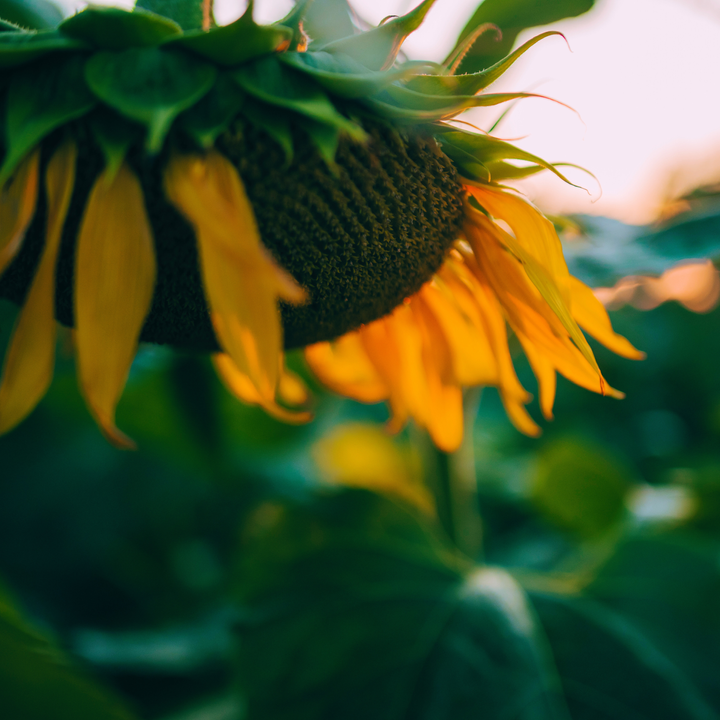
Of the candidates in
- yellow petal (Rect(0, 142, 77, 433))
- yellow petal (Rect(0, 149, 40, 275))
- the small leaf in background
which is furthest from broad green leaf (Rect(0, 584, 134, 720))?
the small leaf in background

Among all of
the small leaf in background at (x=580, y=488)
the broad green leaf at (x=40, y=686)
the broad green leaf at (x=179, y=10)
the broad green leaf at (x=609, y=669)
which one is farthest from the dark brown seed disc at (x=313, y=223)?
the small leaf in background at (x=580, y=488)

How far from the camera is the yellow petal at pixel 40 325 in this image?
422 mm

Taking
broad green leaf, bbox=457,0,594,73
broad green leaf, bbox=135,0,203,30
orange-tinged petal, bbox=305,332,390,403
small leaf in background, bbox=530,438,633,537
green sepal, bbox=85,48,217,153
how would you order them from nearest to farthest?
green sepal, bbox=85,48,217,153 → broad green leaf, bbox=135,0,203,30 → broad green leaf, bbox=457,0,594,73 → orange-tinged petal, bbox=305,332,390,403 → small leaf in background, bbox=530,438,633,537

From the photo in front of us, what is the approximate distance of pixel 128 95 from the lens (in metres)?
0.38

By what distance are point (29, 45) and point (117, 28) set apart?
0.19 ft

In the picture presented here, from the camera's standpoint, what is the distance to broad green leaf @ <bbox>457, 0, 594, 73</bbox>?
1.96 ft

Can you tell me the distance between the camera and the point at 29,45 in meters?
0.39

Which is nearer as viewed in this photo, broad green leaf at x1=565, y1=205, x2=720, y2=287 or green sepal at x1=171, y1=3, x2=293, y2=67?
green sepal at x1=171, y1=3, x2=293, y2=67

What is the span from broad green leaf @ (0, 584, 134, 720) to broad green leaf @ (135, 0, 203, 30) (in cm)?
57

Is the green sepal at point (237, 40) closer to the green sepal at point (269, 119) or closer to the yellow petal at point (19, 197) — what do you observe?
the green sepal at point (269, 119)

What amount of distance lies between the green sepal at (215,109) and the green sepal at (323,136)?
0.16ft

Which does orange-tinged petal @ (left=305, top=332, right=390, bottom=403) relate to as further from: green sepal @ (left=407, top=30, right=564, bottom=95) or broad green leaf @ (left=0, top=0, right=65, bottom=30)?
broad green leaf @ (left=0, top=0, right=65, bottom=30)

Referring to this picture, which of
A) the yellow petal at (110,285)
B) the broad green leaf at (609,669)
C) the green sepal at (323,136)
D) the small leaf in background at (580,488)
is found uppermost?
the green sepal at (323,136)

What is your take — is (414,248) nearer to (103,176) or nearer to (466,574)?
(103,176)
